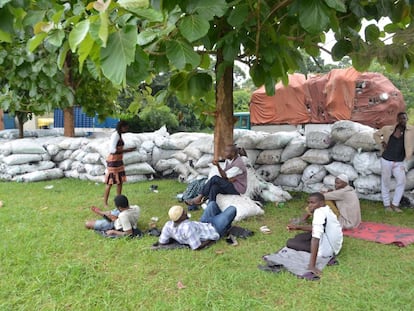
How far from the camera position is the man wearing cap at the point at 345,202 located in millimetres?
4484

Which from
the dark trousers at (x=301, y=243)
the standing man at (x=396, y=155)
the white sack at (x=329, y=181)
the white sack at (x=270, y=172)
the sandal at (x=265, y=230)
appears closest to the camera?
the dark trousers at (x=301, y=243)

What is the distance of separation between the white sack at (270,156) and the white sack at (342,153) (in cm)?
94

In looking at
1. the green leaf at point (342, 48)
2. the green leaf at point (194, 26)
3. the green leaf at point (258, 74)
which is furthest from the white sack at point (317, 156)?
the green leaf at point (194, 26)

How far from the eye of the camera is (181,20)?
1.95 m

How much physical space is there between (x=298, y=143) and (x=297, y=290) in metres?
4.09

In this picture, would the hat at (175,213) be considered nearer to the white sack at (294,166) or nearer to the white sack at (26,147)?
the white sack at (294,166)

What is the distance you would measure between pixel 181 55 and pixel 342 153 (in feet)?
15.2

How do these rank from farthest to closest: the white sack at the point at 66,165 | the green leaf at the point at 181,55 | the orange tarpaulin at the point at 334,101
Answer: the orange tarpaulin at the point at 334,101 → the white sack at the point at 66,165 → the green leaf at the point at 181,55

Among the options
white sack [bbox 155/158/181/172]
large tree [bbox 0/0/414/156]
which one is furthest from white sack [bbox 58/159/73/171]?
large tree [bbox 0/0/414/156]

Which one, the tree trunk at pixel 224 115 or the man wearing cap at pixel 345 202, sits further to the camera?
the tree trunk at pixel 224 115

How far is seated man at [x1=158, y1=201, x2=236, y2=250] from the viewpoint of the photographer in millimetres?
3851

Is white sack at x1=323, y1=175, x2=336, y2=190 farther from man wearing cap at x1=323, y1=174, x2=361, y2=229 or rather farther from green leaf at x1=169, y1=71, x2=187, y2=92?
green leaf at x1=169, y1=71, x2=187, y2=92

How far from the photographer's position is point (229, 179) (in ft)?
17.0

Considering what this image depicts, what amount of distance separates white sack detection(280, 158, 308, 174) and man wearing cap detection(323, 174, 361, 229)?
2.01 metres
